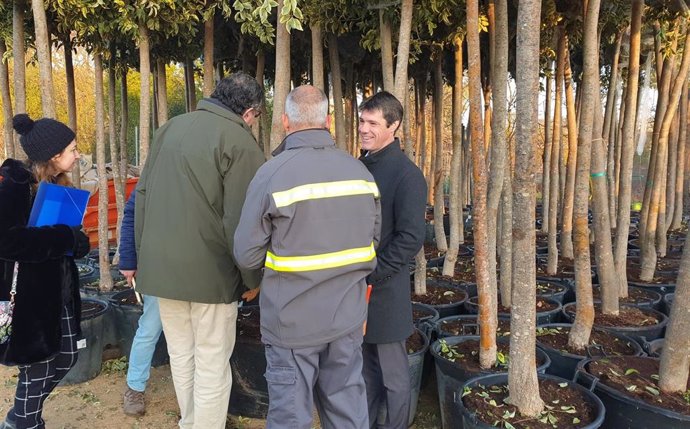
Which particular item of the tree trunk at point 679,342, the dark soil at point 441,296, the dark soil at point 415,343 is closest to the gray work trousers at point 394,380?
the dark soil at point 415,343

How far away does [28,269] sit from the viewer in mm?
2484

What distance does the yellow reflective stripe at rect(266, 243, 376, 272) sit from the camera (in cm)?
201

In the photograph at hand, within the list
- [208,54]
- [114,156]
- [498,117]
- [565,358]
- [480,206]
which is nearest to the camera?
[480,206]

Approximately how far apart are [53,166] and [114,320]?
208 centimetres

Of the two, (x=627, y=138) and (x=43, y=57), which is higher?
(x=43, y=57)

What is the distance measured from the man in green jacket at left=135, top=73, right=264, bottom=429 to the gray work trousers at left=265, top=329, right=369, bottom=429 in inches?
21.1

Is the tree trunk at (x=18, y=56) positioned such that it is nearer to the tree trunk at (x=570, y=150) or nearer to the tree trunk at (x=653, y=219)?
the tree trunk at (x=570, y=150)

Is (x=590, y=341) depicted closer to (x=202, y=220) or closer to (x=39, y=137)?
(x=202, y=220)

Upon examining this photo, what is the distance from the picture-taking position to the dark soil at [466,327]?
3.61 metres

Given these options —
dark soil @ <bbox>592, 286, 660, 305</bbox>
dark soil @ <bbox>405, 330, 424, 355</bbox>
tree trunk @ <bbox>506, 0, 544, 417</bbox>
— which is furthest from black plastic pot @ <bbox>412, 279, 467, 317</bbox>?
tree trunk @ <bbox>506, 0, 544, 417</bbox>

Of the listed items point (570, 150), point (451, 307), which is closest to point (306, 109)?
point (451, 307)

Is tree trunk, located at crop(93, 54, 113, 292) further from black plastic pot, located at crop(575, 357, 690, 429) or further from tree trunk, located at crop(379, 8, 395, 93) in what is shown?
black plastic pot, located at crop(575, 357, 690, 429)

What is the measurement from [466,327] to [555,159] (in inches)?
153

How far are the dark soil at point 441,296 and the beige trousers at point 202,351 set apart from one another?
2235 millimetres
